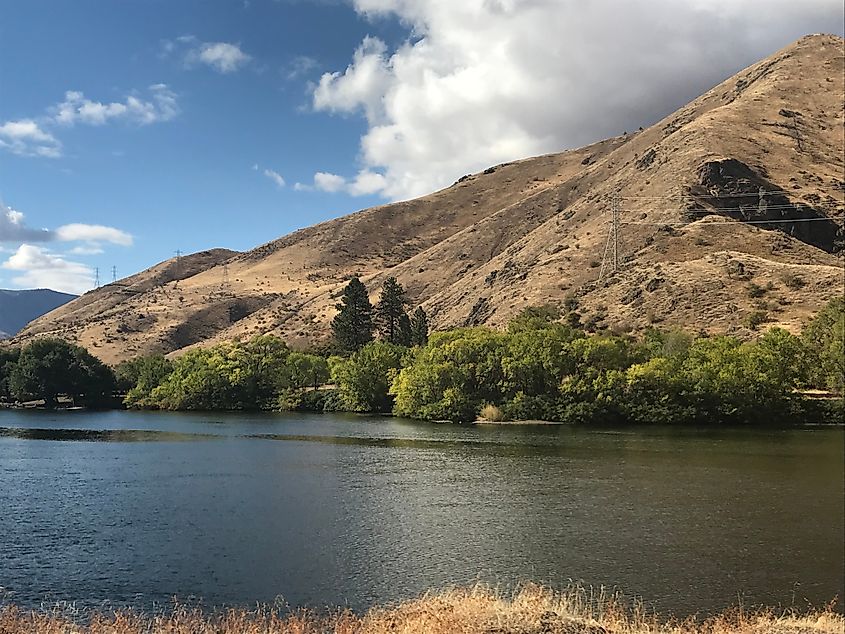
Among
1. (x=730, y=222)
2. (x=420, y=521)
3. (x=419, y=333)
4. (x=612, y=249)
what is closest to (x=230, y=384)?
(x=419, y=333)

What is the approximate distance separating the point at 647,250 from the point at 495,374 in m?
37.3

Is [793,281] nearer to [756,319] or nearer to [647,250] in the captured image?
[756,319]

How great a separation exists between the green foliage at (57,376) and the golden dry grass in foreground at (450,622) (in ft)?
330

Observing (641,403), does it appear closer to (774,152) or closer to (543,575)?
(543,575)

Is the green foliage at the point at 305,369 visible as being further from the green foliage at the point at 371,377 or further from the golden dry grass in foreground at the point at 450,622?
the golden dry grass in foreground at the point at 450,622

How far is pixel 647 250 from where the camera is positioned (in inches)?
4178

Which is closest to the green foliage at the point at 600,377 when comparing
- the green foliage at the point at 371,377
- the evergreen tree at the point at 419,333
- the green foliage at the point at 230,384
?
the green foliage at the point at 371,377

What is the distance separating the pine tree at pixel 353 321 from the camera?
11369 cm

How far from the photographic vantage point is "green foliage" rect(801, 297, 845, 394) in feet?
206

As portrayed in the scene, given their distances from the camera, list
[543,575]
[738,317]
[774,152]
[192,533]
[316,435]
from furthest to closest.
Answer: [774,152] < [738,317] < [316,435] < [192,533] < [543,575]

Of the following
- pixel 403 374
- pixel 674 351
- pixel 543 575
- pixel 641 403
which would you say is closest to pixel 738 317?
pixel 674 351

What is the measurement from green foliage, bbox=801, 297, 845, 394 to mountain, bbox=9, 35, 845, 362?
1150 centimetres

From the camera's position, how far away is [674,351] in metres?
77.4

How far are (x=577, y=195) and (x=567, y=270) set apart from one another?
5586 cm
